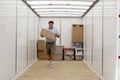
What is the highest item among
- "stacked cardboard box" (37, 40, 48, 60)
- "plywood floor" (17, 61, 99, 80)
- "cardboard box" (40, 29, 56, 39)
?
"cardboard box" (40, 29, 56, 39)

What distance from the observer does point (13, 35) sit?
18.5 feet

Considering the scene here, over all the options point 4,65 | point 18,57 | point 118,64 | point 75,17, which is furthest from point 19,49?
point 75,17

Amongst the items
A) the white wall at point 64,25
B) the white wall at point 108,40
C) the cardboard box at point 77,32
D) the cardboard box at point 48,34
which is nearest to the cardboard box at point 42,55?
the white wall at point 64,25

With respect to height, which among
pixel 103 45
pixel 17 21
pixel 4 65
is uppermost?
pixel 17 21

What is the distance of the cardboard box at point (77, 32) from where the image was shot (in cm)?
1115

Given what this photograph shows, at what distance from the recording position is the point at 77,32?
439 inches

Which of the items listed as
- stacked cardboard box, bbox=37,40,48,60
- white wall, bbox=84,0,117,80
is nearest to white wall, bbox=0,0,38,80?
white wall, bbox=84,0,117,80

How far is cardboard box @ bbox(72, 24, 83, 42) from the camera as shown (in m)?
11.1

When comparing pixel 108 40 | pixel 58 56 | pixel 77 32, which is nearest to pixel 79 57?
pixel 58 56

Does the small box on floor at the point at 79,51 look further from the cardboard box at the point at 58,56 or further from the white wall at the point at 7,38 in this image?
the white wall at the point at 7,38

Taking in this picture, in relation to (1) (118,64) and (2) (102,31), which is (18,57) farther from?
(1) (118,64)

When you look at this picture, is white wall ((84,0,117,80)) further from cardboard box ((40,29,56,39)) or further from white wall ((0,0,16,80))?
cardboard box ((40,29,56,39))

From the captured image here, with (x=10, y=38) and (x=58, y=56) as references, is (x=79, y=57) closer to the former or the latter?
(x=58, y=56)

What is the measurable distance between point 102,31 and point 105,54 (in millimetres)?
653
